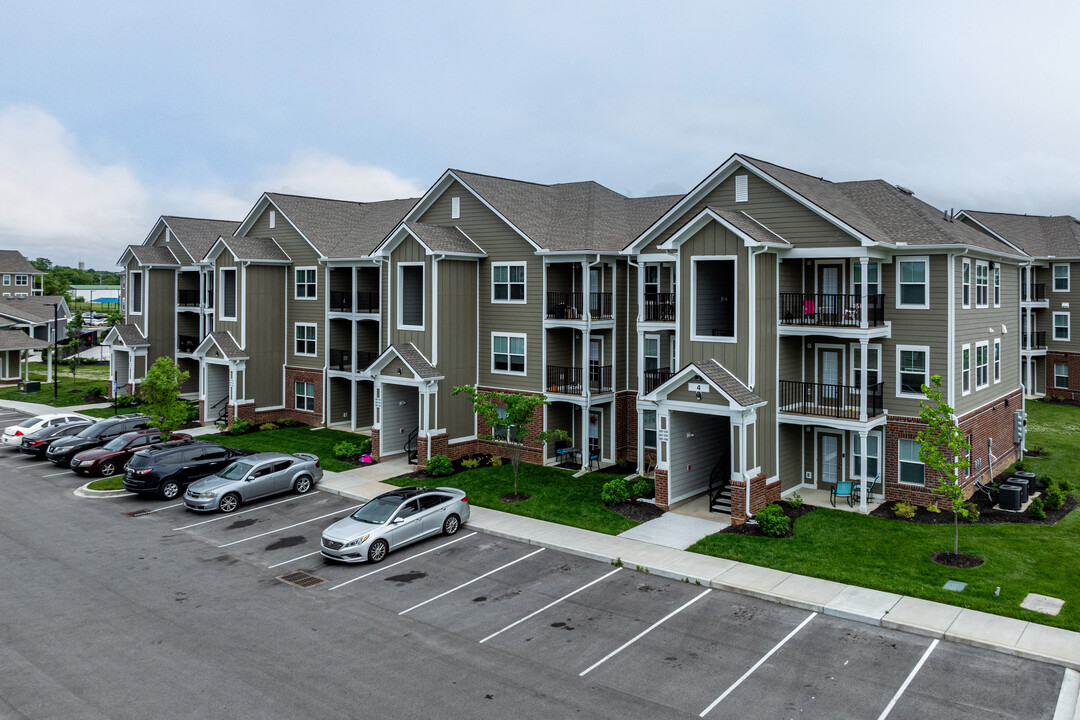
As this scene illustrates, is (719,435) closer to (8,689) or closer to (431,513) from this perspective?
(431,513)

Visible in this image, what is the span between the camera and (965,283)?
79.9ft

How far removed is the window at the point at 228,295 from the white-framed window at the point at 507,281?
15919mm

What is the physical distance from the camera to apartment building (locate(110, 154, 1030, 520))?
23391 mm

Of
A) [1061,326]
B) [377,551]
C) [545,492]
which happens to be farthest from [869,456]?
[1061,326]

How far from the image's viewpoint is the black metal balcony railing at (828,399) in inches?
928

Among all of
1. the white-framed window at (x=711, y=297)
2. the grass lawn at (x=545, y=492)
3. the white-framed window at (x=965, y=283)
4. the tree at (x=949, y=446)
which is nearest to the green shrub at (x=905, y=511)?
the tree at (x=949, y=446)

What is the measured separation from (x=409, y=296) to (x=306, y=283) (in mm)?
10454

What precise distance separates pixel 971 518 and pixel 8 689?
22.7 metres

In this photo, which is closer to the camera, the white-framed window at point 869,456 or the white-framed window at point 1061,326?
the white-framed window at point 869,456

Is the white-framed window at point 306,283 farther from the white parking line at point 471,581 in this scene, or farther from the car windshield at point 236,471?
the white parking line at point 471,581

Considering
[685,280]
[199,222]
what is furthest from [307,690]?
[199,222]

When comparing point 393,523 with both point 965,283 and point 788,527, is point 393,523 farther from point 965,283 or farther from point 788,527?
point 965,283

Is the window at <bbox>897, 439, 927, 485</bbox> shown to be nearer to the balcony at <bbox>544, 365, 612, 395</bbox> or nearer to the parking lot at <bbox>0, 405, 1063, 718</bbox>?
the parking lot at <bbox>0, 405, 1063, 718</bbox>

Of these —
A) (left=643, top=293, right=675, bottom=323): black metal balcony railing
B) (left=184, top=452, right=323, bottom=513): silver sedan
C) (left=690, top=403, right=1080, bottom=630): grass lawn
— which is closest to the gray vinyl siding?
(left=643, top=293, right=675, bottom=323): black metal balcony railing
